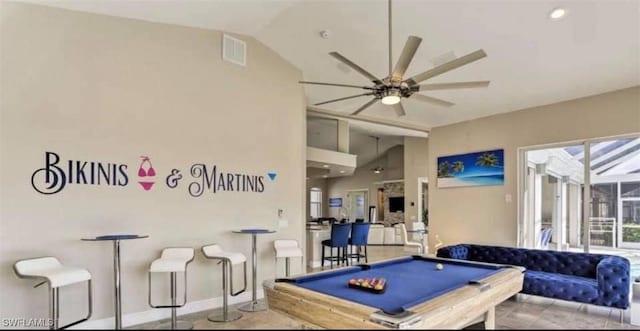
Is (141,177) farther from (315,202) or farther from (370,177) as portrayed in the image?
(315,202)

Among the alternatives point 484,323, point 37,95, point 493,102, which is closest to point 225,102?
Answer: point 37,95

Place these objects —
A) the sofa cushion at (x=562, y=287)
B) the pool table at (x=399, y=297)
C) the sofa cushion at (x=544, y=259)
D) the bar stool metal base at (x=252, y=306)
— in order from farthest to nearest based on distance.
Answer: the sofa cushion at (x=544, y=259), the bar stool metal base at (x=252, y=306), the sofa cushion at (x=562, y=287), the pool table at (x=399, y=297)

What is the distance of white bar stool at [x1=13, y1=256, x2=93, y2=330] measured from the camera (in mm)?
3152

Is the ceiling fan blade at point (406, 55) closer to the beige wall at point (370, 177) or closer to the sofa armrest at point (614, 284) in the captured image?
the sofa armrest at point (614, 284)

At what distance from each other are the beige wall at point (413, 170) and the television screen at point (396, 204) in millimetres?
2234

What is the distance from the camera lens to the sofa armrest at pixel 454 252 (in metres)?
5.62

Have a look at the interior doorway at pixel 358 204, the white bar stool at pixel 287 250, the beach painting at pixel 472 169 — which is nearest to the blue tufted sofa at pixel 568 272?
the beach painting at pixel 472 169

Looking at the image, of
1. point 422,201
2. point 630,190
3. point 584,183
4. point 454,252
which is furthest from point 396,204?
point 630,190

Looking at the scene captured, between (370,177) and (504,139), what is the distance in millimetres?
9933

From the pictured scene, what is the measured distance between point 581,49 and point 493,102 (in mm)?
1901

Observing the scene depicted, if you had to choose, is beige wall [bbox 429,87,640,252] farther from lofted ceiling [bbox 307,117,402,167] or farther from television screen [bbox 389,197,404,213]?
television screen [bbox 389,197,404,213]

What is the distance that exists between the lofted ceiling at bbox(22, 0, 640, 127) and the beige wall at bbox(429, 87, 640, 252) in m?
0.28

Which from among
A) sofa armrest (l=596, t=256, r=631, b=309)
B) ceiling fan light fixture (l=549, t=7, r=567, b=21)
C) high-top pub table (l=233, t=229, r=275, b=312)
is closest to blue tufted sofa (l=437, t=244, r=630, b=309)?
sofa armrest (l=596, t=256, r=631, b=309)

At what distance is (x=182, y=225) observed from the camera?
461cm
